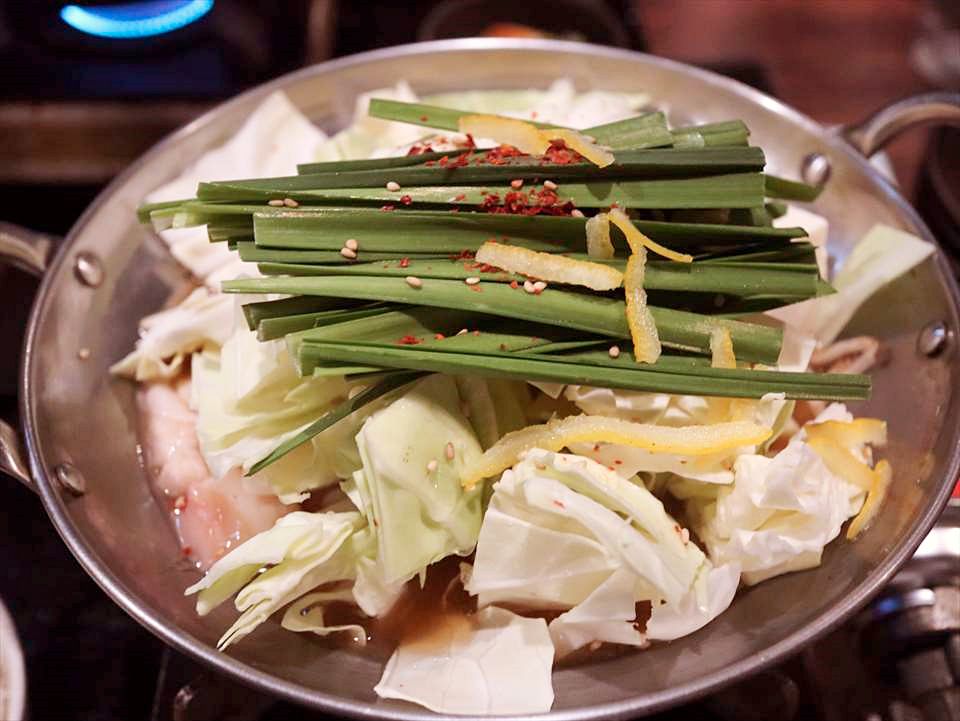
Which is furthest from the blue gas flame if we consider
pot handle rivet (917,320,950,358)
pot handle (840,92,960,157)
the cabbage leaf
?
pot handle rivet (917,320,950,358)

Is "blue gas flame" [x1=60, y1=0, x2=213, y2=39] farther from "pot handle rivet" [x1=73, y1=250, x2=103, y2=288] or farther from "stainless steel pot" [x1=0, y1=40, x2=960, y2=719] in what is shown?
"pot handle rivet" [x1=73, y1=250, x2=103, y2=288]

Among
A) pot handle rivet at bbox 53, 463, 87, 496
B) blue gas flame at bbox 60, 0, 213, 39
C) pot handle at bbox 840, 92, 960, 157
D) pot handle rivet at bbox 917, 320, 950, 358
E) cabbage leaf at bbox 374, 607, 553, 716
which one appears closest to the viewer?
cabbage leaf at bbox 374, 607, 553, 716

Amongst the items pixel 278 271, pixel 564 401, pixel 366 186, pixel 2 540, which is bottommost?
pixel 2 540

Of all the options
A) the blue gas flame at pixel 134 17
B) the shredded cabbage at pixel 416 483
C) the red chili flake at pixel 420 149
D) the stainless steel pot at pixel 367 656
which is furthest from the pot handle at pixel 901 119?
the blue gas flame at pixel 134 17

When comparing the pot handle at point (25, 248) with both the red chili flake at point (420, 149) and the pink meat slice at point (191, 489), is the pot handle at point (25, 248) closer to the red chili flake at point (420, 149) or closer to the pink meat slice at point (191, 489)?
the pink meat slice at point (191, 489)

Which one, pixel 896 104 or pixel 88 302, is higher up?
pixel 896 104

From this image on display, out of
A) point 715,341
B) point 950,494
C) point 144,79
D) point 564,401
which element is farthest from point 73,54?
point 950,494

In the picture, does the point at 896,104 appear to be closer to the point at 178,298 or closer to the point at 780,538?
the point at 780,538
